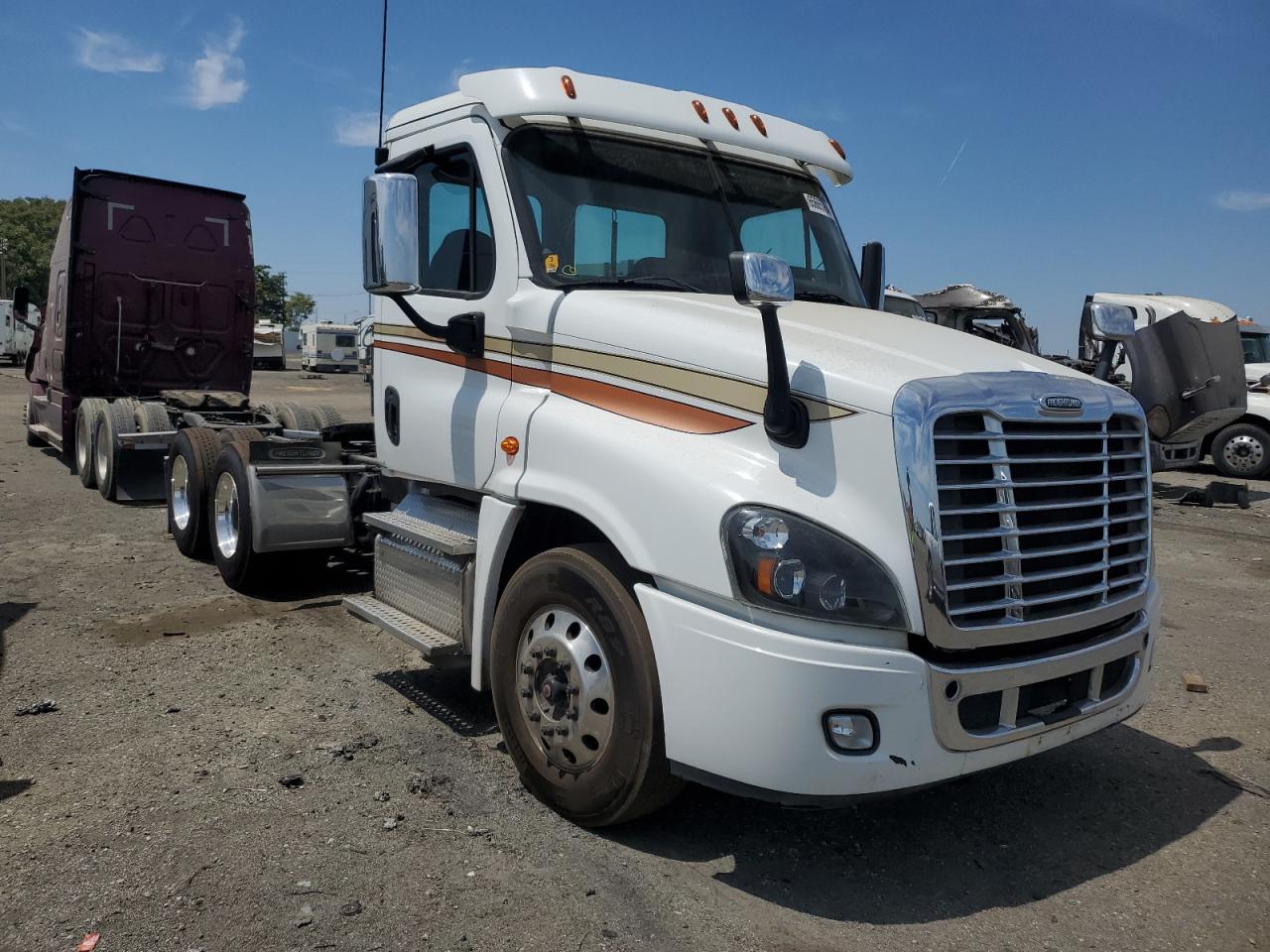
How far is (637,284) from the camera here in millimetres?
4180

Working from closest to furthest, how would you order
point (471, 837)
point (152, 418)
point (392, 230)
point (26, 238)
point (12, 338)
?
point (471, 837), point (392, 230), point (152, 418), point (12, 338), point (26, 238)

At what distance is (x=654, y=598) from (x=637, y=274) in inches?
61.6

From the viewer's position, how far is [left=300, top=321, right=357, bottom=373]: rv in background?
50688 mm

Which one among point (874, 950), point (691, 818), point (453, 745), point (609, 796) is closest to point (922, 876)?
point (874, 950)

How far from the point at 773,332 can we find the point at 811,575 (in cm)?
77

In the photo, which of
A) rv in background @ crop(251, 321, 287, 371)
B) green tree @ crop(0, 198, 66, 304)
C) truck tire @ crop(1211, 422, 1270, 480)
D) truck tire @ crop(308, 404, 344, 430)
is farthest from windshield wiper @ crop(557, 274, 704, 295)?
green tree @ crop(0, 198, 66, 304)

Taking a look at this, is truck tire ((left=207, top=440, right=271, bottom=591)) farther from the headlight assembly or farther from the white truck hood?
the headlight assembly

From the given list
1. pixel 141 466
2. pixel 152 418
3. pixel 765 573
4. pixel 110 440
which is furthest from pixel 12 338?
pixel 765 573

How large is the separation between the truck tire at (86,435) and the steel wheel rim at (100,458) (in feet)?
0.33

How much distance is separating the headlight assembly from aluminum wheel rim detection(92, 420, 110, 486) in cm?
935

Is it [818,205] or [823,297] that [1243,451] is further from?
[823,297]

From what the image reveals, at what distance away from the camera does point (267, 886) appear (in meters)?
3.25

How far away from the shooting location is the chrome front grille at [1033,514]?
309 centimetres

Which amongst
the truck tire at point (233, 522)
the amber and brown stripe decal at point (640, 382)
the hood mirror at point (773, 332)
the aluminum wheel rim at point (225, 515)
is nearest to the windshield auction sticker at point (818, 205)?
the amber and brown stripe decal at point (640, 382)
